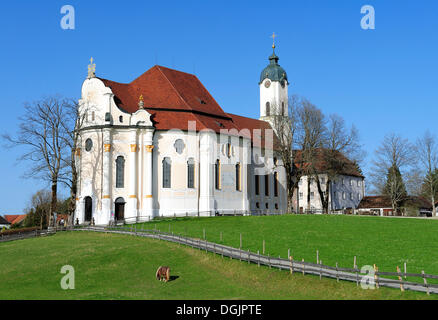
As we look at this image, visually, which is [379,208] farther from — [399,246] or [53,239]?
[53,239]

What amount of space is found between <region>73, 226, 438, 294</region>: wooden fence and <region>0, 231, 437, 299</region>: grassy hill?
16.1 inches

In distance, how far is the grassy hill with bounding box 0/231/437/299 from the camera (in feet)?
76.4

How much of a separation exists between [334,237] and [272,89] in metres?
A: 43.9

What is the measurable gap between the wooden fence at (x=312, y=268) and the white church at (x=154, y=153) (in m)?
14.8

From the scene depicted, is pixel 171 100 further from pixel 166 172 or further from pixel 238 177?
pixel 238 177

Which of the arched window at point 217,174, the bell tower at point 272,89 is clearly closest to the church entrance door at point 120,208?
the arched window at point 217,174

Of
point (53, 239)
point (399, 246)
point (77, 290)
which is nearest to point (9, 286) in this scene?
point (77, 290)

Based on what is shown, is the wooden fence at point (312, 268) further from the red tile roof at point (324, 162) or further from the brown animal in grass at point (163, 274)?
the red tile roof at point (324, 162)

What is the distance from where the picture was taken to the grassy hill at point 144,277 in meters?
23.3

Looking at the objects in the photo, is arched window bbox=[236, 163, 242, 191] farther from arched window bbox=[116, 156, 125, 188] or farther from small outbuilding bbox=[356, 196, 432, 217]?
small outbuilding bbox=[356, 196, 432, 217]

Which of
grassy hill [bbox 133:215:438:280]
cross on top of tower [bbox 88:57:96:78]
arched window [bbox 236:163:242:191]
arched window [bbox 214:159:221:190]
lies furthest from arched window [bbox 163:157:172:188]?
cross on top of tower [bbox 88:57:96:78]

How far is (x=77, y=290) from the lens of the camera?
982 inches

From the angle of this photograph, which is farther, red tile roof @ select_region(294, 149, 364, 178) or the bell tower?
the bell tower
